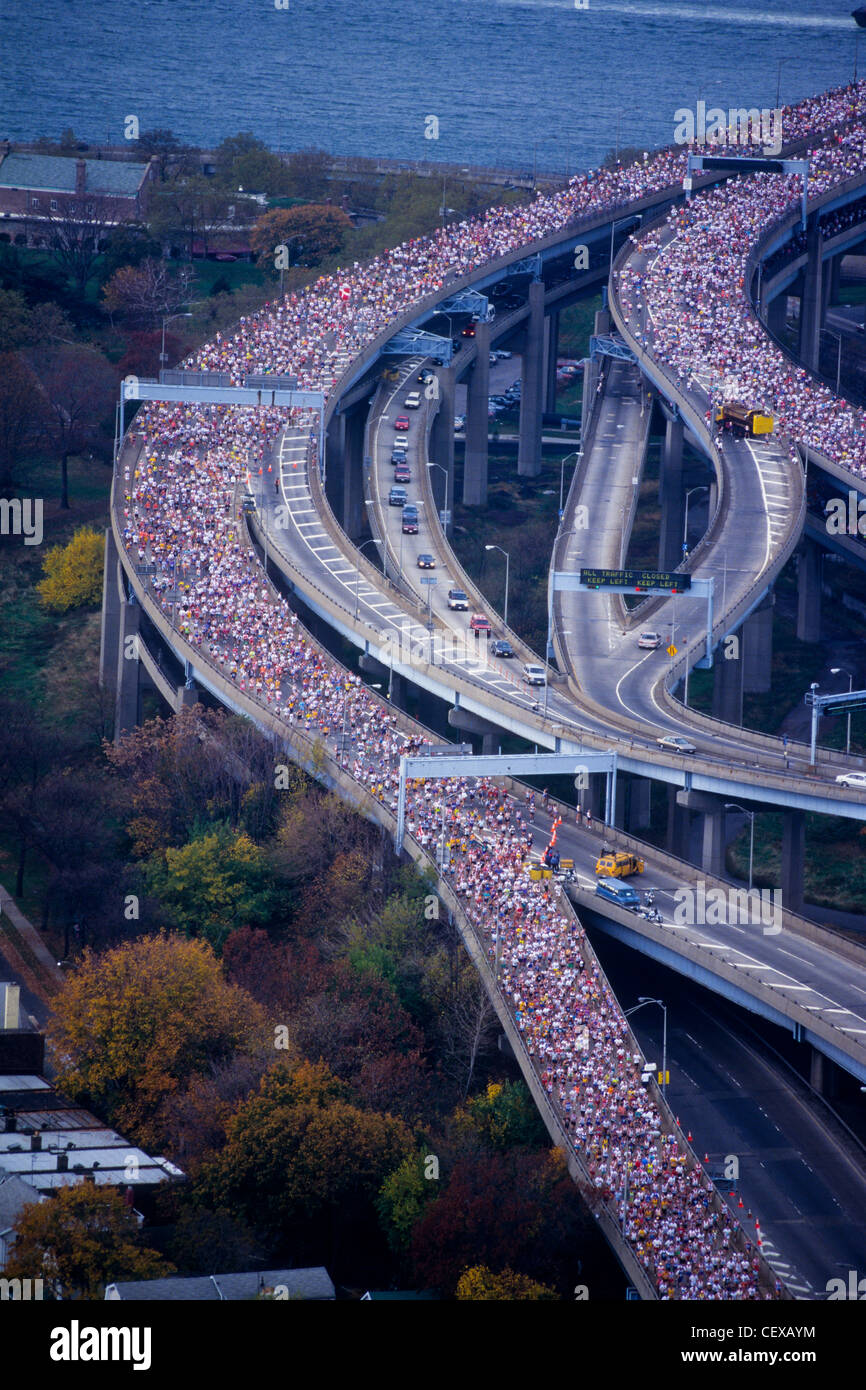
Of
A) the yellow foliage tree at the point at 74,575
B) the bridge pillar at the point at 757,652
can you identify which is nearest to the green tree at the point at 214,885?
the yellow foliage tree at the point at 74,575

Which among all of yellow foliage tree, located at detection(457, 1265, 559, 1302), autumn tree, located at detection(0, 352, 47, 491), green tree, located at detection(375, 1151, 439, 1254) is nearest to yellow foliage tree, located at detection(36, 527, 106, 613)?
autumn tree, located at detection(0, 352, 47, 491)

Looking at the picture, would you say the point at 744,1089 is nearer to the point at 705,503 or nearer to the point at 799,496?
the point at 799,496

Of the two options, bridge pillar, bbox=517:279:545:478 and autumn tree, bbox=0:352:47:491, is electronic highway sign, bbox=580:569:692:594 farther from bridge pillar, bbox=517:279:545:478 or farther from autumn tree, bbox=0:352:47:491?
bridge pillar, bbox=517:279:545:478

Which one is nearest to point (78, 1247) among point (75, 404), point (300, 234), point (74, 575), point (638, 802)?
point (638, 802)

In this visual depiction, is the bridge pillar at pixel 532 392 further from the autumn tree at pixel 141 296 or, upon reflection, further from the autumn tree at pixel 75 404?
the autumn tree at pixel 75 404

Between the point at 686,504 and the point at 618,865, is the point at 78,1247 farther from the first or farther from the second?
the point at 686,504
